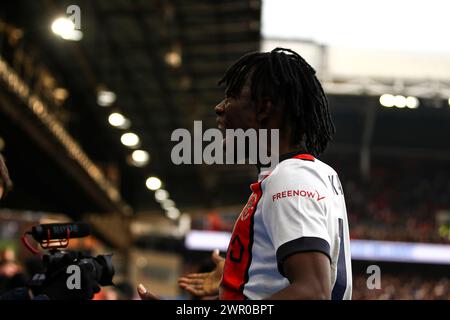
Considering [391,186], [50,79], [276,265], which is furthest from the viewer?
[391,186]

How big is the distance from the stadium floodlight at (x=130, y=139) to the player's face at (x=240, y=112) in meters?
21.5

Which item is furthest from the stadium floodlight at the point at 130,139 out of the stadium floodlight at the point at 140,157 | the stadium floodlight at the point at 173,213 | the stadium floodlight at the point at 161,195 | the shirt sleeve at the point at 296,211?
the shirt sleeve at the point at 296,211

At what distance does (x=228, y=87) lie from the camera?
2408 mm

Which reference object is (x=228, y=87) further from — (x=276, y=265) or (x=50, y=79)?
(x=50, y=79)

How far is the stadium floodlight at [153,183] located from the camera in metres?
29.8

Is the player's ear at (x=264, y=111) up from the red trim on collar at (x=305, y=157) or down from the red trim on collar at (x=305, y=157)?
up

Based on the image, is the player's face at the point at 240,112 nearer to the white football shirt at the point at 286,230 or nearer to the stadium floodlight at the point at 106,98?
the white football shirt at the point at 286,230

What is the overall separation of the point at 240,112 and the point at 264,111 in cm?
7

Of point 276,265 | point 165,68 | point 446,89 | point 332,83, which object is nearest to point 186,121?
point 165,68

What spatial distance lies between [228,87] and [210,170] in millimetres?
24823

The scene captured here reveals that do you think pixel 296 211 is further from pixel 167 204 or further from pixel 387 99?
pixel 387 99

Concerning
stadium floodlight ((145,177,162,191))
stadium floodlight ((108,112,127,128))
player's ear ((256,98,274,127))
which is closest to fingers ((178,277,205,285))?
player's ear ((256,98,274,127))

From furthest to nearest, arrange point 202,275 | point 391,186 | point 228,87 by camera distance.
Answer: point 391,186
point 202,275
point 228,87

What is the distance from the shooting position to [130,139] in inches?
952
